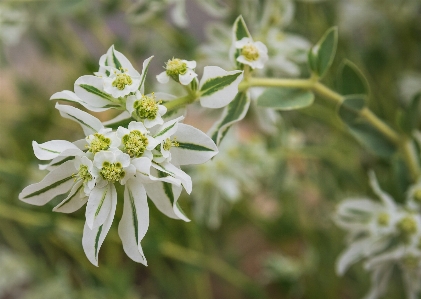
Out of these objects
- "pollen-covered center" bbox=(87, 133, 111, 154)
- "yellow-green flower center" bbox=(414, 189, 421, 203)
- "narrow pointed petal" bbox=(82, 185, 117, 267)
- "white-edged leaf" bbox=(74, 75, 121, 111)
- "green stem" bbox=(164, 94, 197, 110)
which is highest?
"white-edged leaf" bbox=(74, 75, 121, 111)

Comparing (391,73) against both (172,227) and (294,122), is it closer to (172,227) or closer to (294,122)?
(294,122)

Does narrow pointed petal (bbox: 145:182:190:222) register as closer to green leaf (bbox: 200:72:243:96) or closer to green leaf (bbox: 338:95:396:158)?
green leaf (bbox: 200:72:243:96)

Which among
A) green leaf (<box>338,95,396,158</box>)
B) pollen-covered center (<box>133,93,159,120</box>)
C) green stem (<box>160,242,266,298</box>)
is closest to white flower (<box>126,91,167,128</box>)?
pollen-covered center (<box>133,93,159,120</box>)

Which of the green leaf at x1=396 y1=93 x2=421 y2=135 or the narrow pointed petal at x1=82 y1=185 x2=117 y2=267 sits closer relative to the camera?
the narrow pointed petal at x1=82 y1=185 x2=117 y2=267

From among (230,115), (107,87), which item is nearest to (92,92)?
(107,87)

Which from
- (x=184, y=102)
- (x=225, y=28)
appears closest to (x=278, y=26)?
(x=225, y=28)

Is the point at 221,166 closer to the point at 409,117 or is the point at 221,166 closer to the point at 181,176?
the point at 409,117
